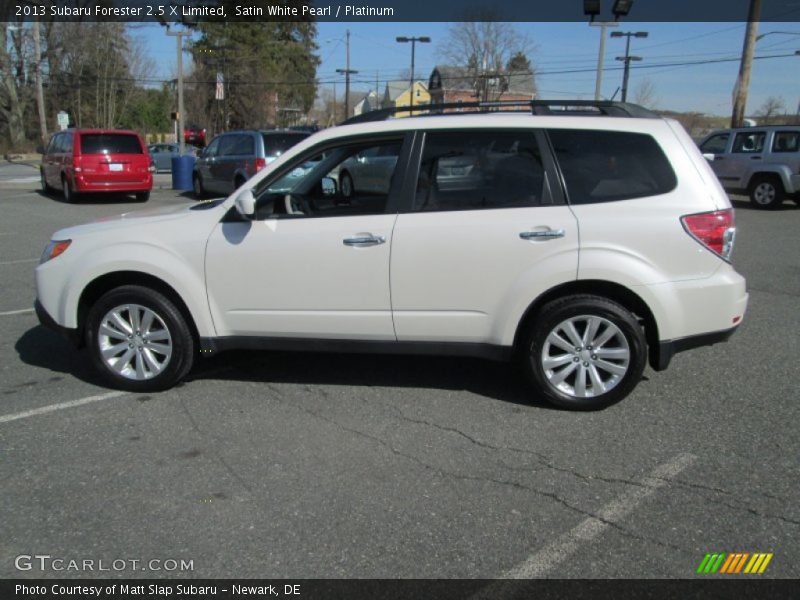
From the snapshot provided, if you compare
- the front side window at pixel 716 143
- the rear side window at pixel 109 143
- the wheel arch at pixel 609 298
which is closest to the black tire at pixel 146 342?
the wheel arch at pixel 609 298

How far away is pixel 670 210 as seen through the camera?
13.4 feet

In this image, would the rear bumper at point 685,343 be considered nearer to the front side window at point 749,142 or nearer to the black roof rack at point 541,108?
the black roof rack at point 541,108

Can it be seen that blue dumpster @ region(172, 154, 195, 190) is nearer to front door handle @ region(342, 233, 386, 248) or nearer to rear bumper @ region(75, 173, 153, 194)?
rear bumper @ region(75, 173, 153, 194)

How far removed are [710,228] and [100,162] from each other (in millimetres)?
15753

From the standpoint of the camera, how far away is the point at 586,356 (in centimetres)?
422

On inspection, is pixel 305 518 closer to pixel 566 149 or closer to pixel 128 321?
pixel 128 321

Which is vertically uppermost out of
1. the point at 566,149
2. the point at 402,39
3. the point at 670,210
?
the point at 402,39

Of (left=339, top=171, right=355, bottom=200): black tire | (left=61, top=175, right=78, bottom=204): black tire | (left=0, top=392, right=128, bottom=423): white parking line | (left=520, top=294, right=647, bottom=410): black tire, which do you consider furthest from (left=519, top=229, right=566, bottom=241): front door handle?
(left=61, top=175, right=78, bottom=204): black tire

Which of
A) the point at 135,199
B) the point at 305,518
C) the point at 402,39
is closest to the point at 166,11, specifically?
the point at 135,199

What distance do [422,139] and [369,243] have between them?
0.78 metres

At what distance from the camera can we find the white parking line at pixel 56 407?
420cm

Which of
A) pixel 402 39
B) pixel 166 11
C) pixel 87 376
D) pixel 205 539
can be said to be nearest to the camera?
pixel 205 539

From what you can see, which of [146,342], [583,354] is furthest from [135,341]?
[583,354]

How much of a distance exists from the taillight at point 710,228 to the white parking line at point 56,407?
12.7ft
